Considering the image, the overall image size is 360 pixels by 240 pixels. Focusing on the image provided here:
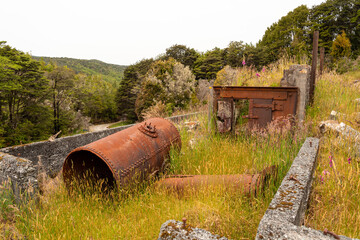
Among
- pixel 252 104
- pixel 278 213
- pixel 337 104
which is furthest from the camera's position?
pixel 337 104

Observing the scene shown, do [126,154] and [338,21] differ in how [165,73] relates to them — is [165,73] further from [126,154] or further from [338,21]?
[338,21]

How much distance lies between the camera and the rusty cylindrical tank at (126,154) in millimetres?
3188

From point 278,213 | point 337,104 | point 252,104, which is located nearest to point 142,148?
point 278,213

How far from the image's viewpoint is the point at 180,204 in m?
2.77

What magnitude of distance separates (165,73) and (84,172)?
64.0 feet

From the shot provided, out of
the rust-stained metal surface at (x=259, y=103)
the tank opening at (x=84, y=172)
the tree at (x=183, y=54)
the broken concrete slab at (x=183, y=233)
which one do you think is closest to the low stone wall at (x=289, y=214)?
the broken concrete slab at (x=183, y=233)

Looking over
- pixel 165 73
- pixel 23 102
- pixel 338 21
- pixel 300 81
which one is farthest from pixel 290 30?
pixel 23 102

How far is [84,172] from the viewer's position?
4113 mm

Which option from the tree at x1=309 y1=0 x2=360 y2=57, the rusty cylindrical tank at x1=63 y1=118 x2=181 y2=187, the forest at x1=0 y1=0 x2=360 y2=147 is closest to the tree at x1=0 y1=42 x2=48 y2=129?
the forest at x1=0 y1=0 x2=360 y2=147

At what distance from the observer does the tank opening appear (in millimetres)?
3443

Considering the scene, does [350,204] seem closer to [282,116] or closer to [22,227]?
[282,116]

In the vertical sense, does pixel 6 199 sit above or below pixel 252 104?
below

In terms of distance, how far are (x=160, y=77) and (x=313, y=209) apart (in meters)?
21.2

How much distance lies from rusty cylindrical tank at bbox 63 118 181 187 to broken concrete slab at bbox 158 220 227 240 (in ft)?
5.21
